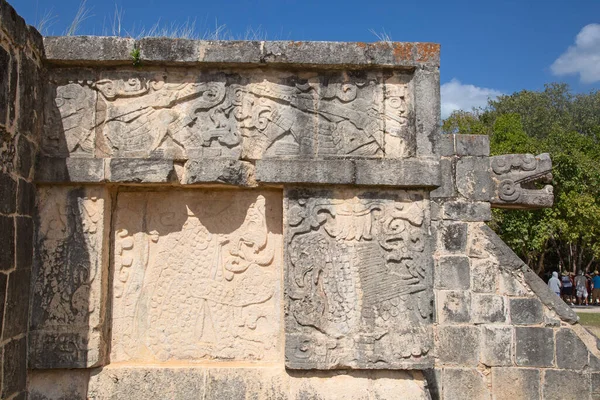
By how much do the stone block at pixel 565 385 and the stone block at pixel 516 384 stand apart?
0.10 metres

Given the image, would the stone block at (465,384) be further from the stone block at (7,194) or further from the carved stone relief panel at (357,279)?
the stone block at (7,194)

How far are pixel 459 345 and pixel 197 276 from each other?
3106 mm

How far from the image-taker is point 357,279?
3744mm

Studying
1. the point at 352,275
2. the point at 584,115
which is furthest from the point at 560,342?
the point at 584,115

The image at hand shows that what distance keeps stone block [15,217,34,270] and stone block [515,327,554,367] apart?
15.4 feet

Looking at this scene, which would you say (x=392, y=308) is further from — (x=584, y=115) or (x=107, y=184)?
(x=584, y=115)

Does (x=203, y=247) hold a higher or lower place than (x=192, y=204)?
lower

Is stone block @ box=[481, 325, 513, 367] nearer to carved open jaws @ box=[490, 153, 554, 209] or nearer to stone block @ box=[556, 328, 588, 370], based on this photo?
stone block @ box=[556, 328, 588, 370]

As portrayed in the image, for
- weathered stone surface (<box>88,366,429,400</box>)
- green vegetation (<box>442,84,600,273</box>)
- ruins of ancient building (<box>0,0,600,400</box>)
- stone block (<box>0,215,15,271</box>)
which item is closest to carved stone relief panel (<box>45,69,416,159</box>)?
ruins of ancient building (<box>0,0,600,400</box>)

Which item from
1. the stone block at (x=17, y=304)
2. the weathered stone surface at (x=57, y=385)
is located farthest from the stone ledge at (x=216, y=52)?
the weathered stone surface at (x=57, y=385)

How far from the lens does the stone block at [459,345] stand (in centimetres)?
559

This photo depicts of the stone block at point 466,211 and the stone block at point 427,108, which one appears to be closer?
the stone block at point 427,108

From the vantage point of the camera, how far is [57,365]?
142 inches

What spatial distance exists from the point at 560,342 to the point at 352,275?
3044 millimetres
